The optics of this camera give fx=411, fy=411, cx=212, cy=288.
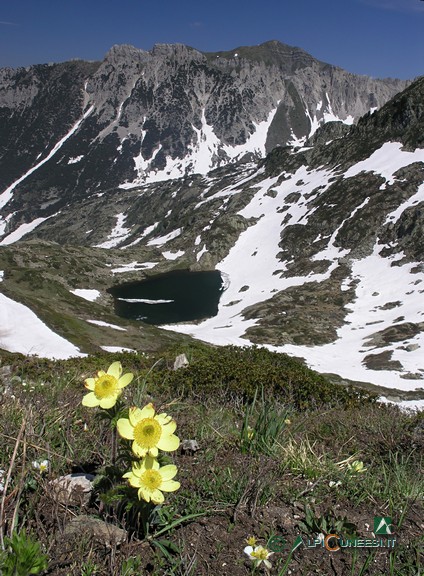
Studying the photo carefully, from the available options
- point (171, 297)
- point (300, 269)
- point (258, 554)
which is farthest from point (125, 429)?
point (300, 269)

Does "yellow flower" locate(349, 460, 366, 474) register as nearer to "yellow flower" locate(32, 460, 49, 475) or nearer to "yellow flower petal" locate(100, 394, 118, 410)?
"yellow flower petal" locate(100, 394, 118, 410)

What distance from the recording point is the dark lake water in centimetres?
10781

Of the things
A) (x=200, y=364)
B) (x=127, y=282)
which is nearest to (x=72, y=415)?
(x=200, y=364)

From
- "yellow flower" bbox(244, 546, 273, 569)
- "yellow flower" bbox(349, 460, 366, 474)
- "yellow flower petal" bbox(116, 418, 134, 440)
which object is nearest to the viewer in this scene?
"yellow flower petal" bbox(116, 418, 134, 440)

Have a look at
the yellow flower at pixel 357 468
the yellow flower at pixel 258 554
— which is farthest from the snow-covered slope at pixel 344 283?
the yellow flower at pixel 258 554

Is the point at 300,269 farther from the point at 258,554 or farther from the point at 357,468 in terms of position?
the point at 258,554

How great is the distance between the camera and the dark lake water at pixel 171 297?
10781cm

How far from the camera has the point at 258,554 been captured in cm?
307

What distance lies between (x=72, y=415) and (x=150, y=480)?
235cm

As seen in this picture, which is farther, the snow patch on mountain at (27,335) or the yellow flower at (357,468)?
the snow patch on mountain at (27,335)

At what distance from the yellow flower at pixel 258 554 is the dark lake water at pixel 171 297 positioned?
326 feet

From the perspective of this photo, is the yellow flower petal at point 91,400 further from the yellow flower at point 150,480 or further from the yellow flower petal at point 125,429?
the yellow flower at point 150,480

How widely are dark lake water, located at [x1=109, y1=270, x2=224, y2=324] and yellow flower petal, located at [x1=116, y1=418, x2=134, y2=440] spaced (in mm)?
99584

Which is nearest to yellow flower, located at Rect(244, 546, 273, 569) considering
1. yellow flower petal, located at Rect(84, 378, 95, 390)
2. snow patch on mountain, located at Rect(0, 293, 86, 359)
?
yellow flower petal, located at Rect(84, 378, 95, 390)
